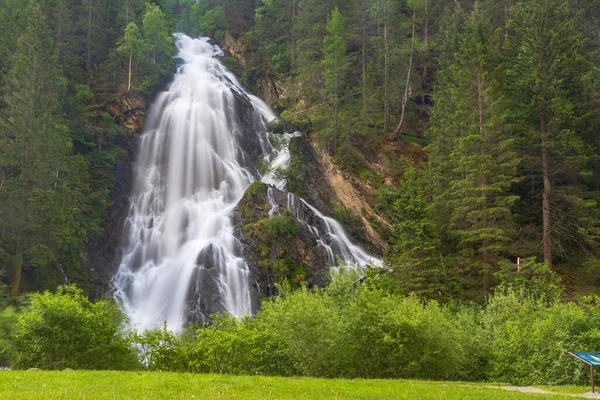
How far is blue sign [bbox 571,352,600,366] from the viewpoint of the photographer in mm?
11532

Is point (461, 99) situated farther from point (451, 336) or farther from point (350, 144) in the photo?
point (451, 336)

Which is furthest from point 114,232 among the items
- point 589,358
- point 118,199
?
point 589,358

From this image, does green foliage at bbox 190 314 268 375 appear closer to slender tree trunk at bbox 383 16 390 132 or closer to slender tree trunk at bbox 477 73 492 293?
slender tree trunk at bbox 477 73 492 293

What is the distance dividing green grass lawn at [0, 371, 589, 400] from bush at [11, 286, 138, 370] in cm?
195

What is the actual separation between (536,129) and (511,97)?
2.64 meters

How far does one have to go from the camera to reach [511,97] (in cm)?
2961

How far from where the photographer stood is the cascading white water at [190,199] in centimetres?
2767

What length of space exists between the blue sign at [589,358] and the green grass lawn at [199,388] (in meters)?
1.16

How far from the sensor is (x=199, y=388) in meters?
10.4

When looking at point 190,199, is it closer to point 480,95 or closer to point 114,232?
point 114,232

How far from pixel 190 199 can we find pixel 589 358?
29.4m

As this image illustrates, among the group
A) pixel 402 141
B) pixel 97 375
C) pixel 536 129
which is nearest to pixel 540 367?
pixel 97 375

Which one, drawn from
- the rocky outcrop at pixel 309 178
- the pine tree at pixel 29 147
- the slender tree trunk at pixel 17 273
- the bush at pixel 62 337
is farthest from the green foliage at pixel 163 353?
the rocky outcrop at pixel 309 178

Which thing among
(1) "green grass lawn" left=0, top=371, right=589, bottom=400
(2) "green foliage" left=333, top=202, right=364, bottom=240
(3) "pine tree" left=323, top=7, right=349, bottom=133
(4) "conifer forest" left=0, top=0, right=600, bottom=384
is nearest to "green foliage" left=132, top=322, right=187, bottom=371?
(4) "conifer forest" left=0, top=0, right=600, bottom=384
